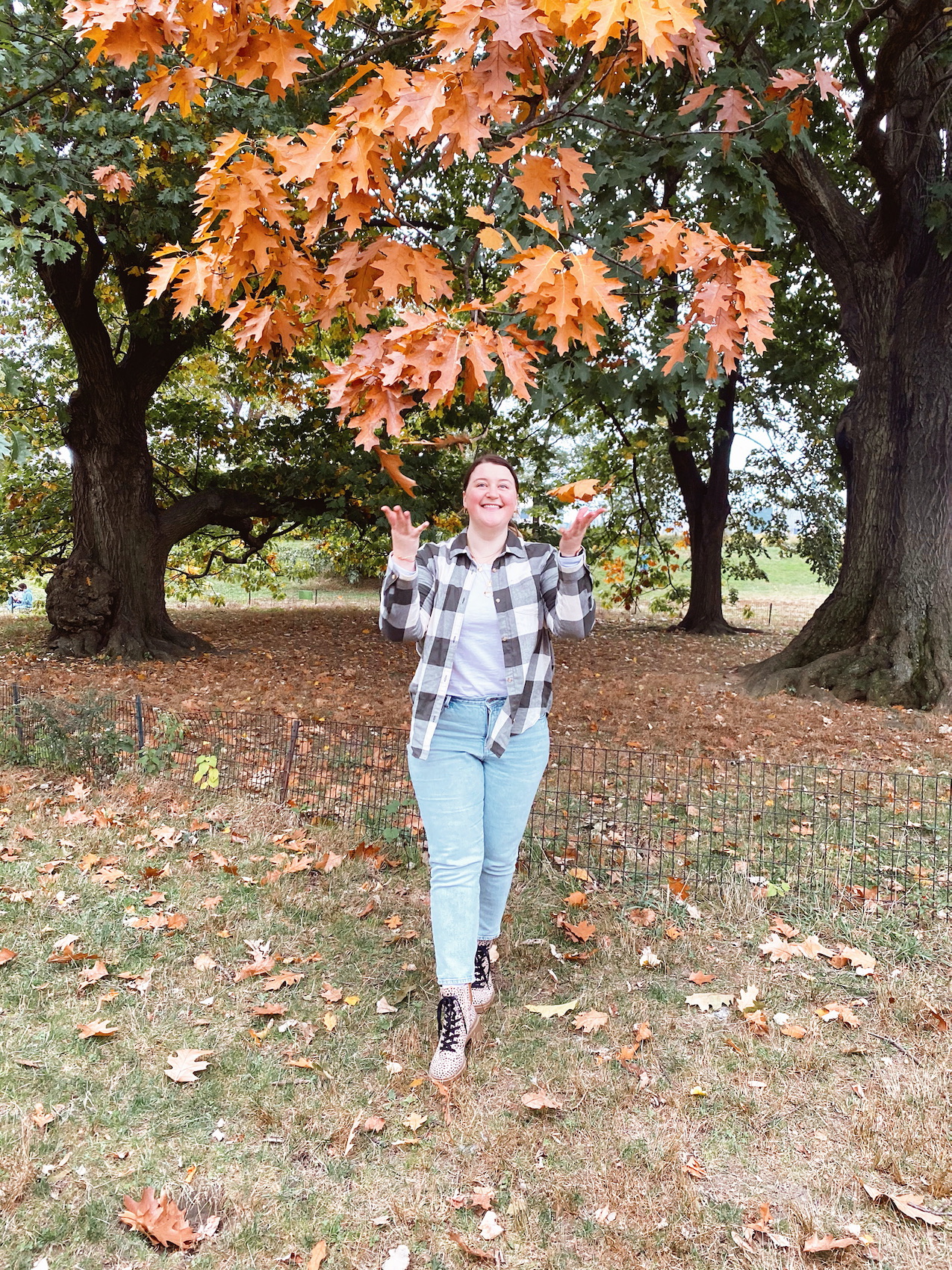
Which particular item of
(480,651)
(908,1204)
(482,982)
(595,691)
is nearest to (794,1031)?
(908,1204)

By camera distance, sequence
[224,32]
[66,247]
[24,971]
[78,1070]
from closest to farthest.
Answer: [78,1070] < [224,32] < [24,971] < [66,247]

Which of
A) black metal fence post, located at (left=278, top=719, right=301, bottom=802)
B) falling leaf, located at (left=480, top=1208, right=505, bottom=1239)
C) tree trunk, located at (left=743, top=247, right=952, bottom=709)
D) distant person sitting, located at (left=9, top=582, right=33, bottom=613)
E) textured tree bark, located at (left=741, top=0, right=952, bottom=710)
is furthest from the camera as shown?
distant person sitting, located at (left=9, top=582, right=33, bottom=613)

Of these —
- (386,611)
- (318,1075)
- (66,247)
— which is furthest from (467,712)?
(66,247)

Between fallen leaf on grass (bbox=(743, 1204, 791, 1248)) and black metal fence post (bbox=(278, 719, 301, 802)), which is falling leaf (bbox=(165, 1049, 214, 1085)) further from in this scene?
black metal fence post (bbox=(278, 719, 301, 802))

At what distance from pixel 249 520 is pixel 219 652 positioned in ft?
8.01

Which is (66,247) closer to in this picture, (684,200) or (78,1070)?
(78,1070)

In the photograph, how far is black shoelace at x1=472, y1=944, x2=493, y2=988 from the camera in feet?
11.6

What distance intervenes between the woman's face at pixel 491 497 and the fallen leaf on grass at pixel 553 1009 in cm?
→ 187

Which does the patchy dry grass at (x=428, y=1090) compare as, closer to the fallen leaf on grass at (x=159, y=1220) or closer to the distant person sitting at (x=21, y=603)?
the fallen leaf on grass at (x=159, y=1220)

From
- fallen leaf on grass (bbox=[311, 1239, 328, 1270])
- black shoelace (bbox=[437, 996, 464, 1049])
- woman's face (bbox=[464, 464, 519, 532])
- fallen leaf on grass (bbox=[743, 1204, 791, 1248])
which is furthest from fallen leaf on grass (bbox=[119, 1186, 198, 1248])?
woman's face (bbox=[464, 464, 519, 532])

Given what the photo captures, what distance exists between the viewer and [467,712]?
3115mm

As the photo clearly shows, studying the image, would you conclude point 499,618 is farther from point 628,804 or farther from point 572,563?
point 628,804

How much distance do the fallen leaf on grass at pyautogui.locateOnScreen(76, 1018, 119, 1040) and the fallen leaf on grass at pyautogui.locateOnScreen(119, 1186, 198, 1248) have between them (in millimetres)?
871

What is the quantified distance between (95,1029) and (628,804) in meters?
3.15
